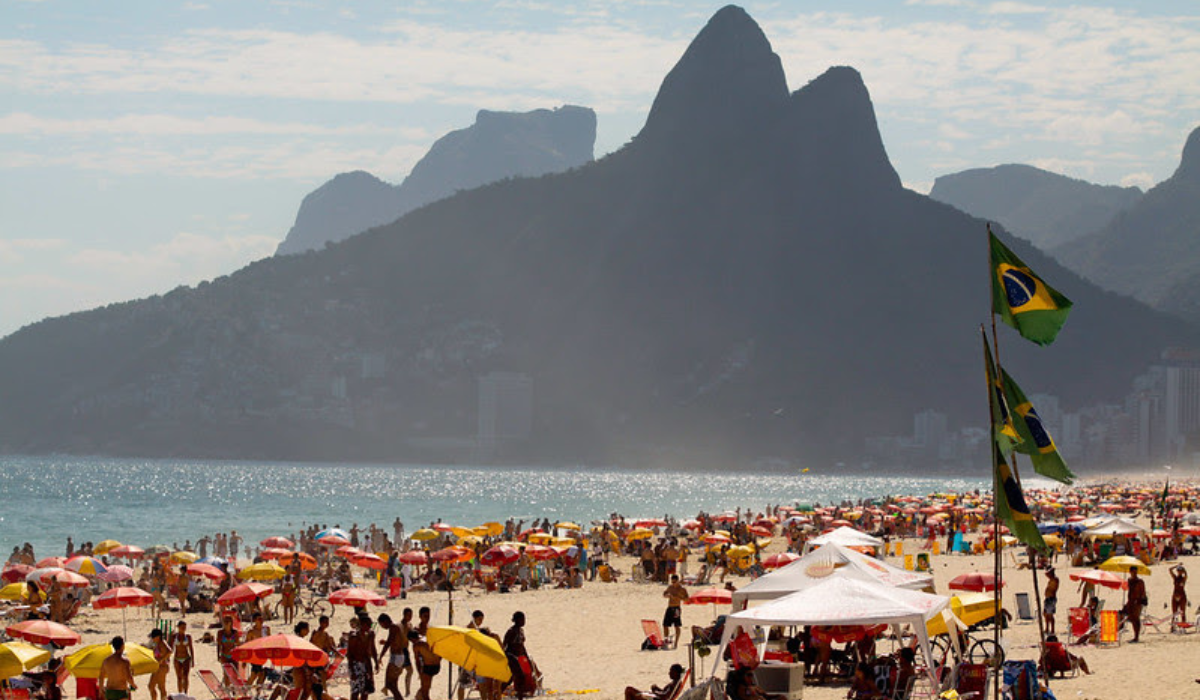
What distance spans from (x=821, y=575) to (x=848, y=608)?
1743mm

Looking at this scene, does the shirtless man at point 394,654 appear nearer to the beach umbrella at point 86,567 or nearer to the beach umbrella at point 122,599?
the beach umbrella at point 122,599

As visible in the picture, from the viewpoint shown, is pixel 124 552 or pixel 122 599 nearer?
pixel 122 599

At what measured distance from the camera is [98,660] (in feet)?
44.0

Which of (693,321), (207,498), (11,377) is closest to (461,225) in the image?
(693,321)

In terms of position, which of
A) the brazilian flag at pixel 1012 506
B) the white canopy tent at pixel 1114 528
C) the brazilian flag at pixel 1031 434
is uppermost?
the brazilian flag at pixel 1031 434

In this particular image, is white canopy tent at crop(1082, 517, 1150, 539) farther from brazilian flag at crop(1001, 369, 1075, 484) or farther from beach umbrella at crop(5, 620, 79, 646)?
beach umbrella at crop(5, 620, 79, 646)

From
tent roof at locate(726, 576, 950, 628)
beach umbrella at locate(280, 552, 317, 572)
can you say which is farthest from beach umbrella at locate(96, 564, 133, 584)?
tent roof at locate(726, 576, 950, 628)

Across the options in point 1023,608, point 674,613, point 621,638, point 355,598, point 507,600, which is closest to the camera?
point 355,598

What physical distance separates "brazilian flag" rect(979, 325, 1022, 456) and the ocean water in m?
40.8

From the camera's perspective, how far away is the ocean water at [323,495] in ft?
207

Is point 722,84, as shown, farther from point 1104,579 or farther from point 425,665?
point 425,665

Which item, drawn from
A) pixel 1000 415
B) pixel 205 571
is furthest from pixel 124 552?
pixel 1000 415

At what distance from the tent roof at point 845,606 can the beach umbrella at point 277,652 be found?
4.26 meters

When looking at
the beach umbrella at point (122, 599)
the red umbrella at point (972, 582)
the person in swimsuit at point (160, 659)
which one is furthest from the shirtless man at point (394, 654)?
the red umbrella at point (972, 582)
